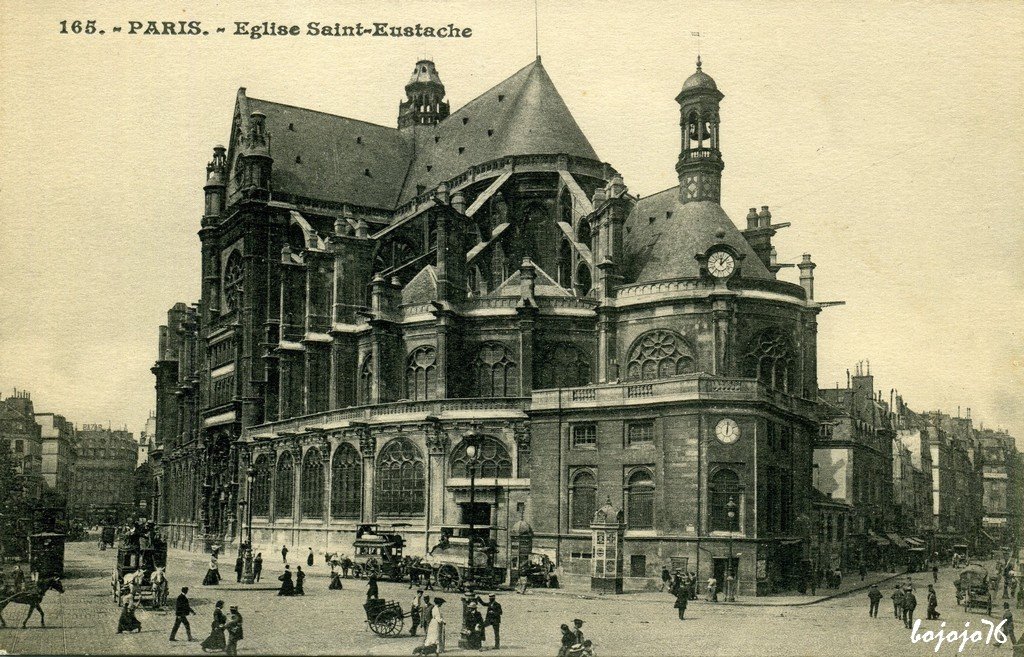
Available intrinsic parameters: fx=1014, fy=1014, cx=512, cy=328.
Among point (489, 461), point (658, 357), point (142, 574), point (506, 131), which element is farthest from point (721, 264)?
point (142, 574)

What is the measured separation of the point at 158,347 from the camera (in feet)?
337

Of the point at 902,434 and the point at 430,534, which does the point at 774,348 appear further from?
the point at 902,434

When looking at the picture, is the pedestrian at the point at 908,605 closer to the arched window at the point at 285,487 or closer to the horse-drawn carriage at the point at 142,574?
the horse-drawn carriage at the point at 142,574

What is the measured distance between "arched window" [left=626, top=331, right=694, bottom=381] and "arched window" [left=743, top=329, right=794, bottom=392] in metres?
2.88

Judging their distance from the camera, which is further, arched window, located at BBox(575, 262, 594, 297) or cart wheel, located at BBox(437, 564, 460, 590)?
arched window, located at BBox(575, 262, 594, 297)

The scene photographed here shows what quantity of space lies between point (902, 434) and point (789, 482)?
57543 mm

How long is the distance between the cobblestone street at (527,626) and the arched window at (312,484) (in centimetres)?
1744

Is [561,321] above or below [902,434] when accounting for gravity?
above

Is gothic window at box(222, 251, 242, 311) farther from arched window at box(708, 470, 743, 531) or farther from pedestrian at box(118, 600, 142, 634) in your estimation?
pedestrian at box(118, 600, 142, 634)

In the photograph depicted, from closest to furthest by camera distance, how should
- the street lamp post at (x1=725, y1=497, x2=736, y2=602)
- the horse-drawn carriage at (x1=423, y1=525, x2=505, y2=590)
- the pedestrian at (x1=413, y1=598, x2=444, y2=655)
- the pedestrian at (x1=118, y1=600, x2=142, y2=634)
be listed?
the pedestrian at (x1=413, y1=598, x2=444, y2=655)
the pedestrian at (x1=118, y1=600, x2=142, y2=634)
the horse-drawn carriage at (x1=423, y1=525, x2=505, y2=590)
the street lamp post at (x1=725, y1=497, x2=736, y2=602)

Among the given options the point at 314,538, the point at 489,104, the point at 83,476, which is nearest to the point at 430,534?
the point at 314,538

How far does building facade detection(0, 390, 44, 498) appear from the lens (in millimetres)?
42000

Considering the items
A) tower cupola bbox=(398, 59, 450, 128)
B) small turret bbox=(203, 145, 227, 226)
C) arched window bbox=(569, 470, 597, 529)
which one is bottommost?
arched window bbox=(569, 470, 597, 529)

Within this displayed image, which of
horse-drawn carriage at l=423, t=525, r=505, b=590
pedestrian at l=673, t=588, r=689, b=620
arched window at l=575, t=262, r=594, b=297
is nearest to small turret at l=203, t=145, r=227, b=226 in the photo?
arched window at l=575, t=262, r=594, b=297
